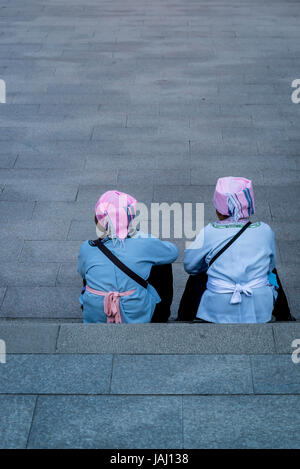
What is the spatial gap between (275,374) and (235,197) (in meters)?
1.38

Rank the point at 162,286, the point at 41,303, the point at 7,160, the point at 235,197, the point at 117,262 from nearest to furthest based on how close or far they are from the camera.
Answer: the point at 117,262
the point at 235,197
the point at 162,286
the point at 41,303
the point at 7,160

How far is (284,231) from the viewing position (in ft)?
22.6

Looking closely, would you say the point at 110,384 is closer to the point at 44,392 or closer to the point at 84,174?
the point at 44,392

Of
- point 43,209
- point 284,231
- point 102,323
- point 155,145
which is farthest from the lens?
point 155,145

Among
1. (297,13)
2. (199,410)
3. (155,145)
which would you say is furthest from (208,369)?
(297,13)

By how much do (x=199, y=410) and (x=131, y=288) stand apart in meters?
1.16

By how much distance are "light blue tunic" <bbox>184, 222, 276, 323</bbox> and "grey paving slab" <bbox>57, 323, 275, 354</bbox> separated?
0.30m

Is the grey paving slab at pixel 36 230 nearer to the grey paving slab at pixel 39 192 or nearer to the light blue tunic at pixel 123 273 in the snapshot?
the grey paving slab at pixel 39 192

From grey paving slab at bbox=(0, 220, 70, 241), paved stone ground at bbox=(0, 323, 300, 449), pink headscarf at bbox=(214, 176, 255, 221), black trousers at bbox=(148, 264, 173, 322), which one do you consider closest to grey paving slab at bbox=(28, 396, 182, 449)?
paved stone ground at bbox=(0, 323, 300, 449)

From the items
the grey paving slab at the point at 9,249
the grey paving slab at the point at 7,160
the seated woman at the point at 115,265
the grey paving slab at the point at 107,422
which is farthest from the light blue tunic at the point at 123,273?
the grey paving slab at the point at 7,160

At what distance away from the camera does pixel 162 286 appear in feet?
15.1

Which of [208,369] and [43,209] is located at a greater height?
[208,369]

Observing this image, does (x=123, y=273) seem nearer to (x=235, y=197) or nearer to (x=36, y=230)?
(x=235, y=197)

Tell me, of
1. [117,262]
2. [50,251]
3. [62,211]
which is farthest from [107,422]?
[62,211]
